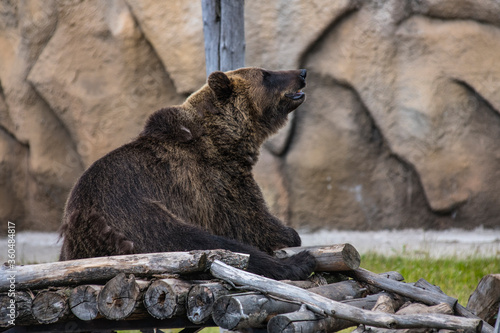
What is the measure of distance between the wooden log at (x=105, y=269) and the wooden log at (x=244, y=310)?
0.26m

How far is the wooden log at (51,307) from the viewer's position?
10.1 ft

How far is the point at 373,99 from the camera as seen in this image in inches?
329

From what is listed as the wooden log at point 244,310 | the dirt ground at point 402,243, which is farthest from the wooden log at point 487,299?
the dirt ground at point 402,243

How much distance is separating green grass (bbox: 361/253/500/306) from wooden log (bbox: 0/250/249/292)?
3867 millimetres

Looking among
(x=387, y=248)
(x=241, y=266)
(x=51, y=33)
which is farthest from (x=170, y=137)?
(x=51, y=33)

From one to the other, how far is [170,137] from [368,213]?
17.1 ft

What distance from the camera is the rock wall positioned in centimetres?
810

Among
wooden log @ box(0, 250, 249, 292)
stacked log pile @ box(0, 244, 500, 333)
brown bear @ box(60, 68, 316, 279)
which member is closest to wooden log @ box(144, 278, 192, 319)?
stacked log pile @ box(0, 244, 500, 333)

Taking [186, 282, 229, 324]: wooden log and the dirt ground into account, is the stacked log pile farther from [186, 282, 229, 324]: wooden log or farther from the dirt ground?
the dirt ground

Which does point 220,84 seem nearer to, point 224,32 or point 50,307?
point 224,32

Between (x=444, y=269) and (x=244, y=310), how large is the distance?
4.49 metres

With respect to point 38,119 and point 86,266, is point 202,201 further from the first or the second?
point 38,119

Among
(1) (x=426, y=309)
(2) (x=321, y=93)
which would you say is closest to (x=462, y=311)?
(1) (x=426, y=309)

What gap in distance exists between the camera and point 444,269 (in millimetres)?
6805
